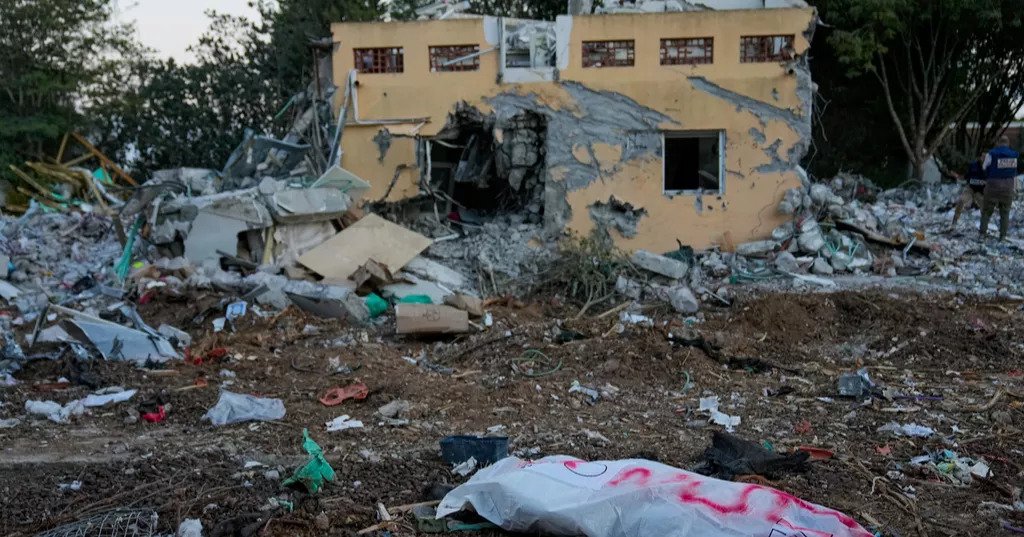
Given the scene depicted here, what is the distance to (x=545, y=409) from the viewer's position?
20.9ft

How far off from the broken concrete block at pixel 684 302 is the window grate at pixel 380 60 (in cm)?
575

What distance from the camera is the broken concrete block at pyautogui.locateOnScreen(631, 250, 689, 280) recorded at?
11.2 m

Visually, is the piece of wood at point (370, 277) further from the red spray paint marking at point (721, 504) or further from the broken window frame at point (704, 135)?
the red spray paint marking at point (721, 504)

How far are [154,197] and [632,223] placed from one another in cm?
686

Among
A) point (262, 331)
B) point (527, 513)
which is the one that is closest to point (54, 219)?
point (262, 331)

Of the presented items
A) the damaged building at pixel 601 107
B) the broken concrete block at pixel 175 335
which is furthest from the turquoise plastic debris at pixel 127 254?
the damaged building at pixel 601 107

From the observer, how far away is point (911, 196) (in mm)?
16875

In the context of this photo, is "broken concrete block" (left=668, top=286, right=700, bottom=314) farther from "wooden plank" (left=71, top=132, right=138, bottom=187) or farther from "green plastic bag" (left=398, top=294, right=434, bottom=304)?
"wooden plank" (left=71, top=132, right=138, bottom=187)

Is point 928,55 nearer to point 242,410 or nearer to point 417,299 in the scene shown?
point 417,299

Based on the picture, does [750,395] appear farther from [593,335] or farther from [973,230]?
[973,230]

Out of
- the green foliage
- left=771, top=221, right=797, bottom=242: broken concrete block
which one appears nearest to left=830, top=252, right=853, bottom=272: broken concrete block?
left=771, top=221, right=797, bottom=242: broken concrete block

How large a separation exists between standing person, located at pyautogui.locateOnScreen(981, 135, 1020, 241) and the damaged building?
2.55 m

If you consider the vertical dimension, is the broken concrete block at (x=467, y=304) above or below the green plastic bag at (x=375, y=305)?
above

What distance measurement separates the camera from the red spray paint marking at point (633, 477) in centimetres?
354
